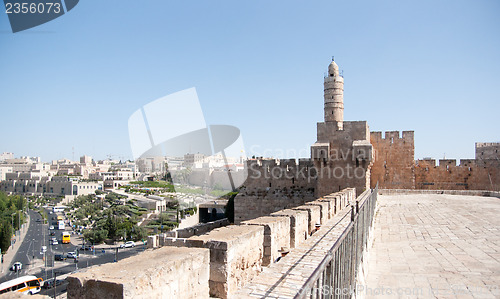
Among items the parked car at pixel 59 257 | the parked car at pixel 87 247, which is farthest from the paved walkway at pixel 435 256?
the parked car at pixel 87 247

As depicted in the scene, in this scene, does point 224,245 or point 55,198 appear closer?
point 224,245

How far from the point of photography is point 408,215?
9109 millimetres

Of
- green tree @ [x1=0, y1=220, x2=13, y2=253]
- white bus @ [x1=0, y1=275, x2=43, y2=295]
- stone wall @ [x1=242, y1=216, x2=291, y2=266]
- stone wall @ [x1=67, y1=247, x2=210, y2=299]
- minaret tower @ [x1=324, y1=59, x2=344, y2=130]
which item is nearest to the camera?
stone wall @ [x1=67, y1=247, x2=210, y2=299]

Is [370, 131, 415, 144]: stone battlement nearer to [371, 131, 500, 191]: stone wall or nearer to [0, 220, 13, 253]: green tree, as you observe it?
[371, 131, 500, 191]: stone wall

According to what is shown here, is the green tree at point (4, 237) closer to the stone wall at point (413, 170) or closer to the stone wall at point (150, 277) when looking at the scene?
the stone wall at point (413, 170)

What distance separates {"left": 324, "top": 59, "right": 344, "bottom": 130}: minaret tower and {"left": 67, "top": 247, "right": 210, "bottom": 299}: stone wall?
62.2 feet

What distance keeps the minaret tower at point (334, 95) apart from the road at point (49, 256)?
17922 mm

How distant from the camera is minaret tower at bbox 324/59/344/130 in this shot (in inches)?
798

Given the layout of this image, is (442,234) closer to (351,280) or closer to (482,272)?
(482,272)

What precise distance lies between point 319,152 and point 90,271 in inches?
476

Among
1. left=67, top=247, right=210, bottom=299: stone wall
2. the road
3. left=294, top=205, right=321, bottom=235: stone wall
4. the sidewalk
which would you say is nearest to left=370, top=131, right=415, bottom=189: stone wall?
left=294, top=205, right=321, bottom=235: stone wall

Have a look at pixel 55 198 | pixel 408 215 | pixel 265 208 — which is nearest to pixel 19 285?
pixel 265 208

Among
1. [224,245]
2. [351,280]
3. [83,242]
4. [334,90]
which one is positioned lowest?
[83,242]

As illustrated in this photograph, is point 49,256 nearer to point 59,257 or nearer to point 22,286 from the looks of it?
point 59,257
